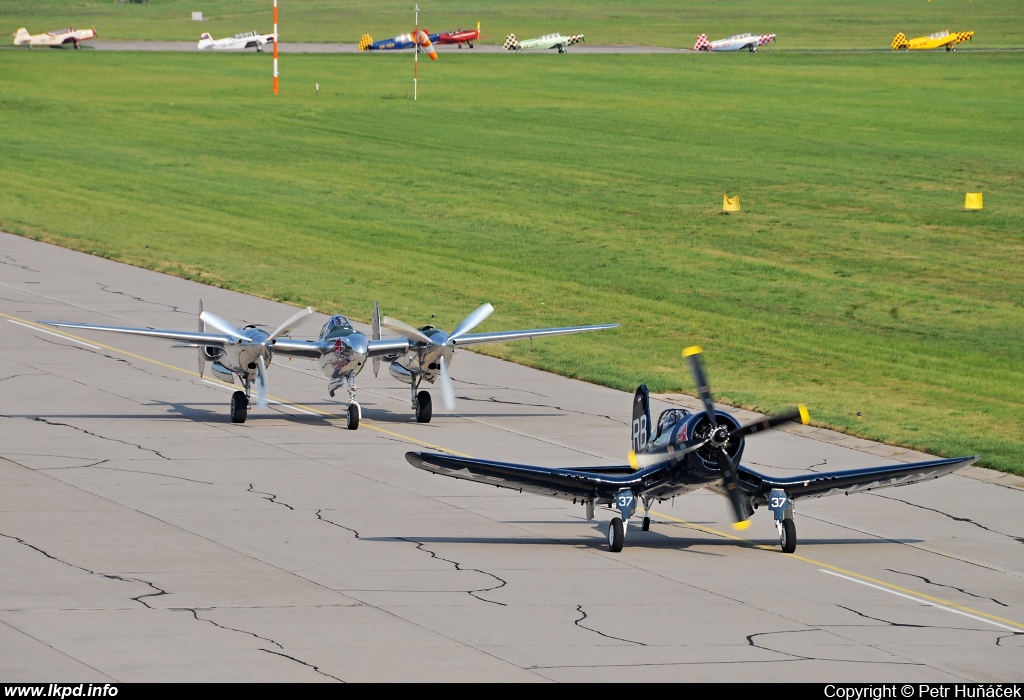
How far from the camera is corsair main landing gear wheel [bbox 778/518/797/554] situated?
2011cm

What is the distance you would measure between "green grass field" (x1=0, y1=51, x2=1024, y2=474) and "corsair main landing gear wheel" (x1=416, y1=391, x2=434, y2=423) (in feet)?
17.9

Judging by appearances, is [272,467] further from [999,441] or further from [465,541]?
[999,441]

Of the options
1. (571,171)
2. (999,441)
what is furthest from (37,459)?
(571,171)

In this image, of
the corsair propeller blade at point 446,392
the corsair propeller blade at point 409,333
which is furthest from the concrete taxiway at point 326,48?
the corsair propeller blade at point 446,392

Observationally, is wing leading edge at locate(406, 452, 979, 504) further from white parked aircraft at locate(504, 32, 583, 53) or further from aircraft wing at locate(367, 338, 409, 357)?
white parked aircraft at locate(504, 32, 583, 53)

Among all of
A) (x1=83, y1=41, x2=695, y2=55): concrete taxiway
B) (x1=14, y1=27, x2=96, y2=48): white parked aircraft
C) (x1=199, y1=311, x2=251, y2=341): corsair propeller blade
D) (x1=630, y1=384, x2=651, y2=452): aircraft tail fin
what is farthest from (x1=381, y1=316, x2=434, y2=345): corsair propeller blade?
(x1=14, y1=27, x2=96, y2=48): white parked aircraft

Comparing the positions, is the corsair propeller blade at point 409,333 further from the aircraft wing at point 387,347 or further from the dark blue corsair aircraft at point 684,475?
the dark blue corsair aircraft at point 684,475

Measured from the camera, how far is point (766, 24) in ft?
439

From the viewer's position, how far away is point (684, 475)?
63.0 ft

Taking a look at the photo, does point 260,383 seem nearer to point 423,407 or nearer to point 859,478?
point 423,407

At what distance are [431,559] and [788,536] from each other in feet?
15.8

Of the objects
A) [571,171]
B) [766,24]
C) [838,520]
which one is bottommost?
[838,520]

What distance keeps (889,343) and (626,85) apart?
49844mm

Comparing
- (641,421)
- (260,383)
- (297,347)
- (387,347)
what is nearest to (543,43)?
(387,347)
